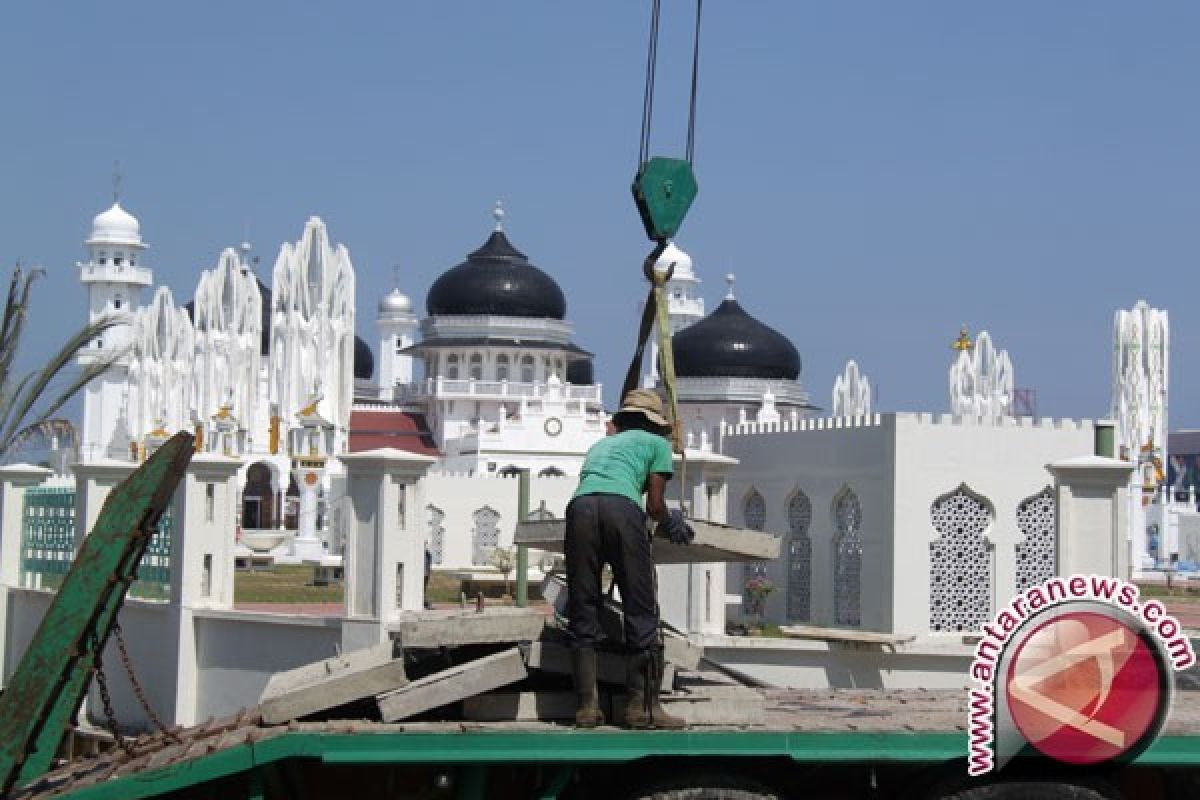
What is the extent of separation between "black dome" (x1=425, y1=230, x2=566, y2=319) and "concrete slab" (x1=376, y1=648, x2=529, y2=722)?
182 feet

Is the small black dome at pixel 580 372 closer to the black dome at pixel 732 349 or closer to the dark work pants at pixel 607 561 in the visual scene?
the black dome at pixel 732 349

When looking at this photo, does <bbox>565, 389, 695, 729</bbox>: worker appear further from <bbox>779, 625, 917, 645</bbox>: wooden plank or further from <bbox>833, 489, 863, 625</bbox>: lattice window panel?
<bbox>833, 489, 863, 625</bbox>: lattice window panel

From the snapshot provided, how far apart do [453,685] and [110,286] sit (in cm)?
6139

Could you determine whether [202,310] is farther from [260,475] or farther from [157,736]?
[157,736]

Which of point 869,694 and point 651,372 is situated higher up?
point 651,372

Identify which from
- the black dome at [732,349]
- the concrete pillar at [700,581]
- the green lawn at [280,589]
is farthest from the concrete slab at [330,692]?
the black dome at [732,349]

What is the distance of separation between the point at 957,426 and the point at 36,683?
12275 millimetres

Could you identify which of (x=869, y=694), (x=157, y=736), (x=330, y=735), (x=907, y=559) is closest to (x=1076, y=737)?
(x=869, y=694)

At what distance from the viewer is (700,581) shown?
12.7m

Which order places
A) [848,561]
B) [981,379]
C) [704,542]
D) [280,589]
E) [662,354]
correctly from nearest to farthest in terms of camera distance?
1. [704,542]
2. [662,354]
3. [848,561]
4. [280,589]
5. [981,379]

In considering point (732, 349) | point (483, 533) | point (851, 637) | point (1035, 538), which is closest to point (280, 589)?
point (483, 533)

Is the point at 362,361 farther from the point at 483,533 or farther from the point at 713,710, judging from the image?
the point at 713,710

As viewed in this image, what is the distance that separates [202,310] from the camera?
5653 cm

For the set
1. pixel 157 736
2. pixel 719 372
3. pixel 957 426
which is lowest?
pixel 157 736
